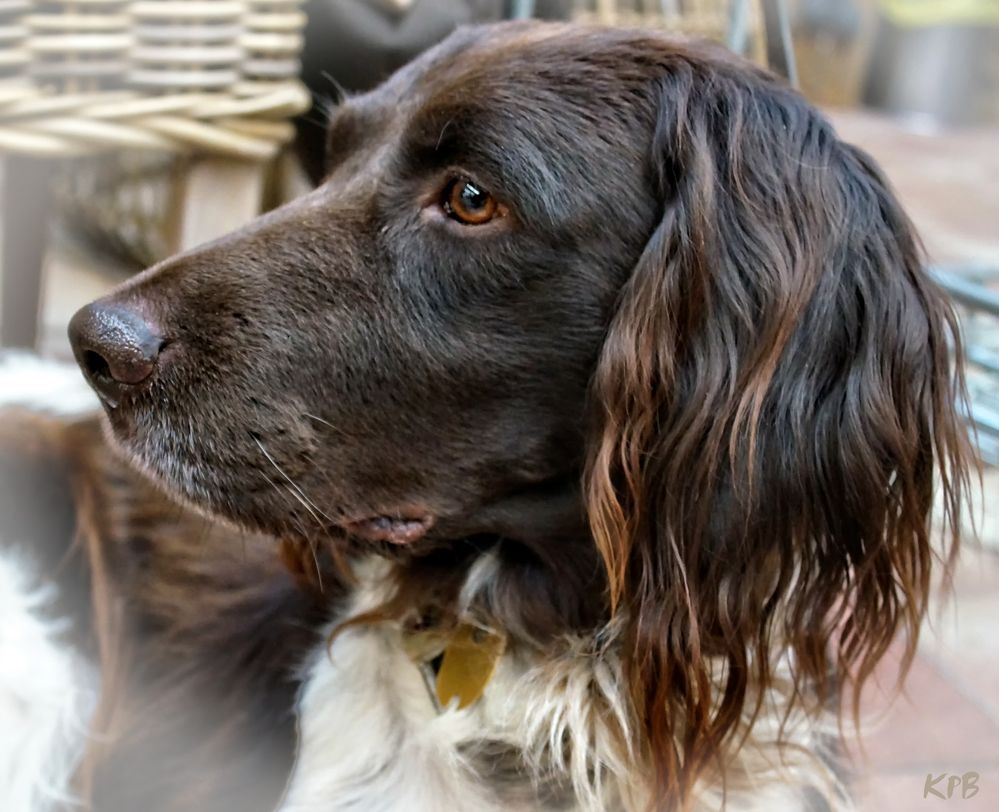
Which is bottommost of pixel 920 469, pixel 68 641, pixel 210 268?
pixel 68 641

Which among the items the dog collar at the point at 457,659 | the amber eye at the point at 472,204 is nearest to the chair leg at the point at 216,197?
the amber eye at the point at 472,204

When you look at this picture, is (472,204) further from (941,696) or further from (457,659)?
(941,696)

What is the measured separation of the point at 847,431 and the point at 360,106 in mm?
798

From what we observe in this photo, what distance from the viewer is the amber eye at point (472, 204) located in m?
1.30

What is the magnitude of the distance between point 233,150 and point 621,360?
35.6 inches

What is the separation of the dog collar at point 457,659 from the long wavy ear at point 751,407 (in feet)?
0.64

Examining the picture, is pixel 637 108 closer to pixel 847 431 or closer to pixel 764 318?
pixel 764 318

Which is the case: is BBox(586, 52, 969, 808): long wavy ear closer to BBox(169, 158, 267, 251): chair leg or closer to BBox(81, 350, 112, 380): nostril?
BBox(81, 350, 112, 380): nostril

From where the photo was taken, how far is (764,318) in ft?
4.11

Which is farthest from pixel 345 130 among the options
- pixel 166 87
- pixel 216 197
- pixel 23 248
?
pixel 23 248

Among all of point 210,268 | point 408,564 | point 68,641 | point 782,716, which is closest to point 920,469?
point 782,716

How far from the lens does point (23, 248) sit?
219 cm

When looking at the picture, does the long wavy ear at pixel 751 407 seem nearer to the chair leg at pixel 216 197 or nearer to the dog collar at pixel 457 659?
the dog collar at pixel 457 659

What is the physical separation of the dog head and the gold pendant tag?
166mm
